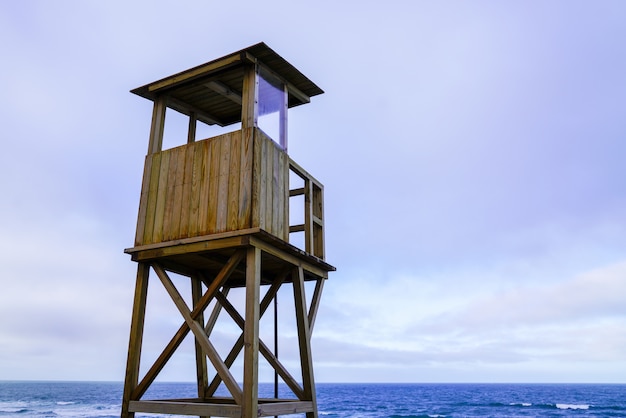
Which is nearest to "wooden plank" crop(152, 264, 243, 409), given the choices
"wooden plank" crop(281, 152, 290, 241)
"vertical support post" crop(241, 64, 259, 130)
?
"wooden plank" crop(281, 152, 290, 241)

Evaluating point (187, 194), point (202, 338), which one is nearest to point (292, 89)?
point (187, 194)

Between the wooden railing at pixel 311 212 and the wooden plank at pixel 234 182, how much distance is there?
113cm

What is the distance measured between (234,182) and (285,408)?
3.01 meters

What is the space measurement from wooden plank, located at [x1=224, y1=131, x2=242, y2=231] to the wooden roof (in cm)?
128

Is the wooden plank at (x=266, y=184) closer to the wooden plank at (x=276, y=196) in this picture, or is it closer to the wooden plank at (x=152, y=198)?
the wooden plank at (x=276, y=196)

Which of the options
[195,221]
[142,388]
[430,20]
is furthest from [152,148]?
[430,20]

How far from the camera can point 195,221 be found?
7.34 meters

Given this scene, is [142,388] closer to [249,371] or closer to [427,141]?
[249,371]

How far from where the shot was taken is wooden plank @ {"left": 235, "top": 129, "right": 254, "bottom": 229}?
272 inches

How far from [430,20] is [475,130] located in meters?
5.88

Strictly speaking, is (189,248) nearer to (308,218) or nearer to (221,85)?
(308,218)

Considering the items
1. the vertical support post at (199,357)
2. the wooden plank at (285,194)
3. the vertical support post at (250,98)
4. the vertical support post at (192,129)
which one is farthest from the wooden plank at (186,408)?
the vertical support post at (192,129)

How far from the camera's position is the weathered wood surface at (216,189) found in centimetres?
707

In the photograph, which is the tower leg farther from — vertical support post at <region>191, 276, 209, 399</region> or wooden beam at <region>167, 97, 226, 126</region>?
wooden beam at <region>167, 97, 226, 126</region>
